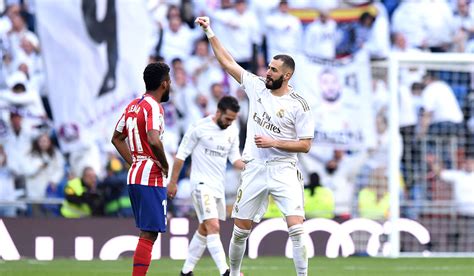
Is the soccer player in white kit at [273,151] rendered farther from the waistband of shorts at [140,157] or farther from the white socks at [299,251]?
the waistband of shorts at [140,157]

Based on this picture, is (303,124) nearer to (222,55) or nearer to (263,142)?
(263,142)

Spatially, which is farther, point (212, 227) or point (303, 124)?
point (212, 227)

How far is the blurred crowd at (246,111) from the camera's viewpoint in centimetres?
2072

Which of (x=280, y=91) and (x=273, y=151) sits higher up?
(x=280, y=91)

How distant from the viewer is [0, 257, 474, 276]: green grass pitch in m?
15.8

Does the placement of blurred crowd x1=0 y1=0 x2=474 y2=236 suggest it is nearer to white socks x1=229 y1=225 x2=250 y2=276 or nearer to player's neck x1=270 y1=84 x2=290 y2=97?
white socks x1=229 y1=225 x2=250 y2=276

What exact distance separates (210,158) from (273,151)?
11.2 feet

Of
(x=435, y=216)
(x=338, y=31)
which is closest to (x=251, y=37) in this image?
(x=338, y=31)

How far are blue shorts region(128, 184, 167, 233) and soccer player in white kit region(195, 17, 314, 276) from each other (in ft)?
3.95

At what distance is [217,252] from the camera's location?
14844 mm

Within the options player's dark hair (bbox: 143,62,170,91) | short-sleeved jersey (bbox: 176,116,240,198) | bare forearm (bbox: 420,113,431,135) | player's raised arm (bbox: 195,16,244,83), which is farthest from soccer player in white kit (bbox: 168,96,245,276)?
bare forearm (bbox: 420,113,431,135)

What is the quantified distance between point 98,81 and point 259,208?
30.3ft

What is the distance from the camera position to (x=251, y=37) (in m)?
22.2

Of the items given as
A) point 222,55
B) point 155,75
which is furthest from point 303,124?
Result: point 155,75
